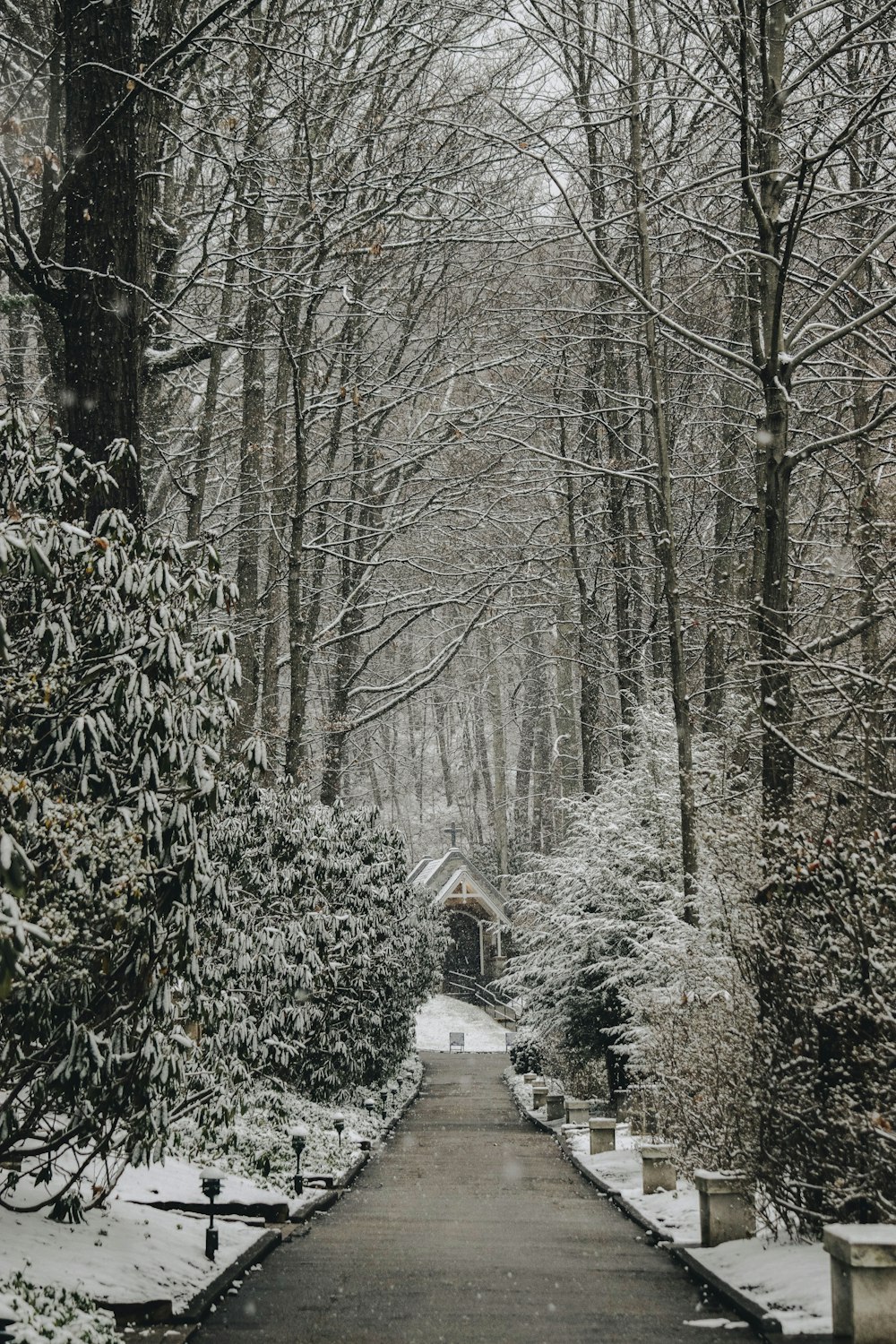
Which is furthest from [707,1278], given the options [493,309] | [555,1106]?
[555,1106]

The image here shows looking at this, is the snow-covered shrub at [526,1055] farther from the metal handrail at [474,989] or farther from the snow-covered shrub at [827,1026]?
the snow-covered shrub at [827,1026]

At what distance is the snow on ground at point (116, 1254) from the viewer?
6.66 m

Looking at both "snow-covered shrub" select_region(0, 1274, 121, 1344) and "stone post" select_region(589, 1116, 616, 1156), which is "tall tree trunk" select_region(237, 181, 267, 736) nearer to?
"stone post" select_region(589, 1116, 616, 1156)

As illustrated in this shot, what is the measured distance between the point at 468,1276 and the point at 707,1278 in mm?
1590

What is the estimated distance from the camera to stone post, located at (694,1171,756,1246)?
28.4 feet

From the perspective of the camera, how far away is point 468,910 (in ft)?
163

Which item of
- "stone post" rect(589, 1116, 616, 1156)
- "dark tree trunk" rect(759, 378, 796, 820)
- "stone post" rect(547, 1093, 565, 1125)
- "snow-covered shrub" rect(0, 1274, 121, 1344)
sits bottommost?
"stone post" rect(547, 1093, 565, 1125)

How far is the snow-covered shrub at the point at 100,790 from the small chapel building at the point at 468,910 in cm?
4110

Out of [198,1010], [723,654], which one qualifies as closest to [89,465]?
[198,1010]

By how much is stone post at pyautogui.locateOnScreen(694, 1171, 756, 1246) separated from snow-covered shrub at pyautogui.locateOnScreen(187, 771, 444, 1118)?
344cm

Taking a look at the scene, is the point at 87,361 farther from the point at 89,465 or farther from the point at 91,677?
the point at 91,677

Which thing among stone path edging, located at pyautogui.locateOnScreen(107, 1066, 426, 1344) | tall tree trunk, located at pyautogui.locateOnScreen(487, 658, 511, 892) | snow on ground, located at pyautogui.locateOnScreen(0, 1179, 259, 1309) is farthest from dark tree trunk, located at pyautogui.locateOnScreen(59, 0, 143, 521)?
tall tree trunk, located at pyautogui.locateOnScreen(487, 658, 511, 892)

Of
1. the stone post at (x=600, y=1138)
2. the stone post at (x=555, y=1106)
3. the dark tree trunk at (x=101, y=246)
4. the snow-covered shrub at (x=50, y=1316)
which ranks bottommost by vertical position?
the stone post at (x=555, y=1106)

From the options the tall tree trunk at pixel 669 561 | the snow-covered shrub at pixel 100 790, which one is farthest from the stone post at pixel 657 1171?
the snow-covered shrub at pixel 100 790
